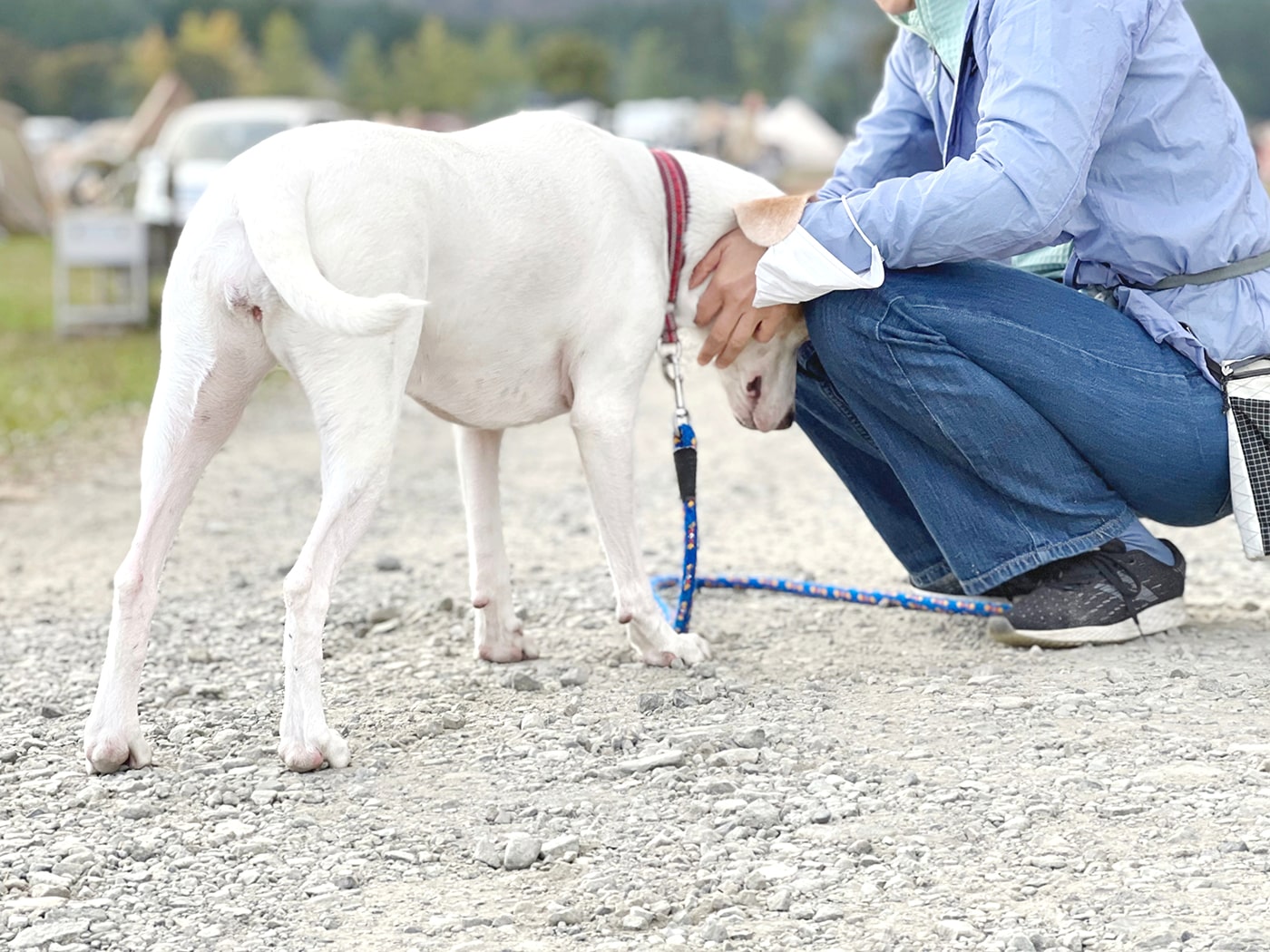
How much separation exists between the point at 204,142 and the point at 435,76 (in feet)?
245

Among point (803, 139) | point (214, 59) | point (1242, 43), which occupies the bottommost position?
point (214, 59)

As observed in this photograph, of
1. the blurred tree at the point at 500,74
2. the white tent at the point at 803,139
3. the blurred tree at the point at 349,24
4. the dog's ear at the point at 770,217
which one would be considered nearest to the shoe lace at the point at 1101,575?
the dog's ear at the point at 770,217

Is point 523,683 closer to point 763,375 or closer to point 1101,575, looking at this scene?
point 763,375

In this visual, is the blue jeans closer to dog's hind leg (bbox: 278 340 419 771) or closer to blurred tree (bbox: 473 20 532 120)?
dog's hind leg (bbox: 278 340 419 771)

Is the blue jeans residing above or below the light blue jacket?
below

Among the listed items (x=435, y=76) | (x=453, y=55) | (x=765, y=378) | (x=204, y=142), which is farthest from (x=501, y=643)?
(x=453, y=55)

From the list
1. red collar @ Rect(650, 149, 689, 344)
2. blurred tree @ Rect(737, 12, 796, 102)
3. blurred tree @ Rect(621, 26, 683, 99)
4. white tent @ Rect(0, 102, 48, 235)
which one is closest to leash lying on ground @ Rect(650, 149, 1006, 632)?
red collar @ Rect(650, 149, 689, 344)

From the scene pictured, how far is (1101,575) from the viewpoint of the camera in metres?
3.22

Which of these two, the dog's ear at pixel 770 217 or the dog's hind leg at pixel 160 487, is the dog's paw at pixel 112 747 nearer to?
the dog's hind leg at pixel 160 487

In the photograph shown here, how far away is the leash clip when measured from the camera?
327 cm

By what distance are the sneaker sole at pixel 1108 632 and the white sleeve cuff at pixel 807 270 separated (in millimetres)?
838

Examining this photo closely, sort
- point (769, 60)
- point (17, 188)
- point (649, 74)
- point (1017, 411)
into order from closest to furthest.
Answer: point (1017, 411), point (17, 188), point (649, 74), point (769, 60)

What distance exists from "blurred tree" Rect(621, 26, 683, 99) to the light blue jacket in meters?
97.0

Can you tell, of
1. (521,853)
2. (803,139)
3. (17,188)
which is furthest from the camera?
(803,139)
